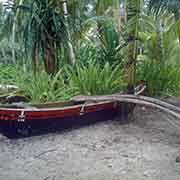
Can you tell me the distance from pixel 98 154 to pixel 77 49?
2.77 meters

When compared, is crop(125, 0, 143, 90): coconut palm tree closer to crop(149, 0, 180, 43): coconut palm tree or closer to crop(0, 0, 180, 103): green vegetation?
crop(0, 0, 180, 103): green vegetation

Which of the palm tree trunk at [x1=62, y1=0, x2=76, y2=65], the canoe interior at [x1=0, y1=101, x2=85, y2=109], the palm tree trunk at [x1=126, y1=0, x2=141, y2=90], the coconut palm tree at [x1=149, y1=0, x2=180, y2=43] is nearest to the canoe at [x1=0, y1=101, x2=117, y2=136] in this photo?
the canoe interior at [x1=0, y1=101, x2=85, y2=109]

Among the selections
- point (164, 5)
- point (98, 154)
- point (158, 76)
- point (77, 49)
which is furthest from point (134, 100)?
point (77, 49)

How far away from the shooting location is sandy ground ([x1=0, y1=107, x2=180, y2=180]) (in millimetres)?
2566

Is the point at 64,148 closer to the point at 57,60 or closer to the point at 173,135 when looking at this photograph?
the point at 173,135

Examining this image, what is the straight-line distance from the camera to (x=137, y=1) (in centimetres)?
359

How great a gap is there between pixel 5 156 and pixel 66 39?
2.19m

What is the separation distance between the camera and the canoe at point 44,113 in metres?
3.20

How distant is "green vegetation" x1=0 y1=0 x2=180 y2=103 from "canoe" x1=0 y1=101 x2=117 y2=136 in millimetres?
386

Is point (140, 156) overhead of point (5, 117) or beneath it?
beneath

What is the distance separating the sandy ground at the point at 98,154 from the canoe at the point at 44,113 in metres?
0.16

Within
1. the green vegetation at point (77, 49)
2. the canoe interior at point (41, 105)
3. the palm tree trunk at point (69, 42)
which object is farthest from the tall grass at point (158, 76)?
the canoe interior at point (41, 105)

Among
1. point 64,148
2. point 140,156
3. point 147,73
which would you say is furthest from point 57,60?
point 140,156

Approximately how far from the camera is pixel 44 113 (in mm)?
3355
